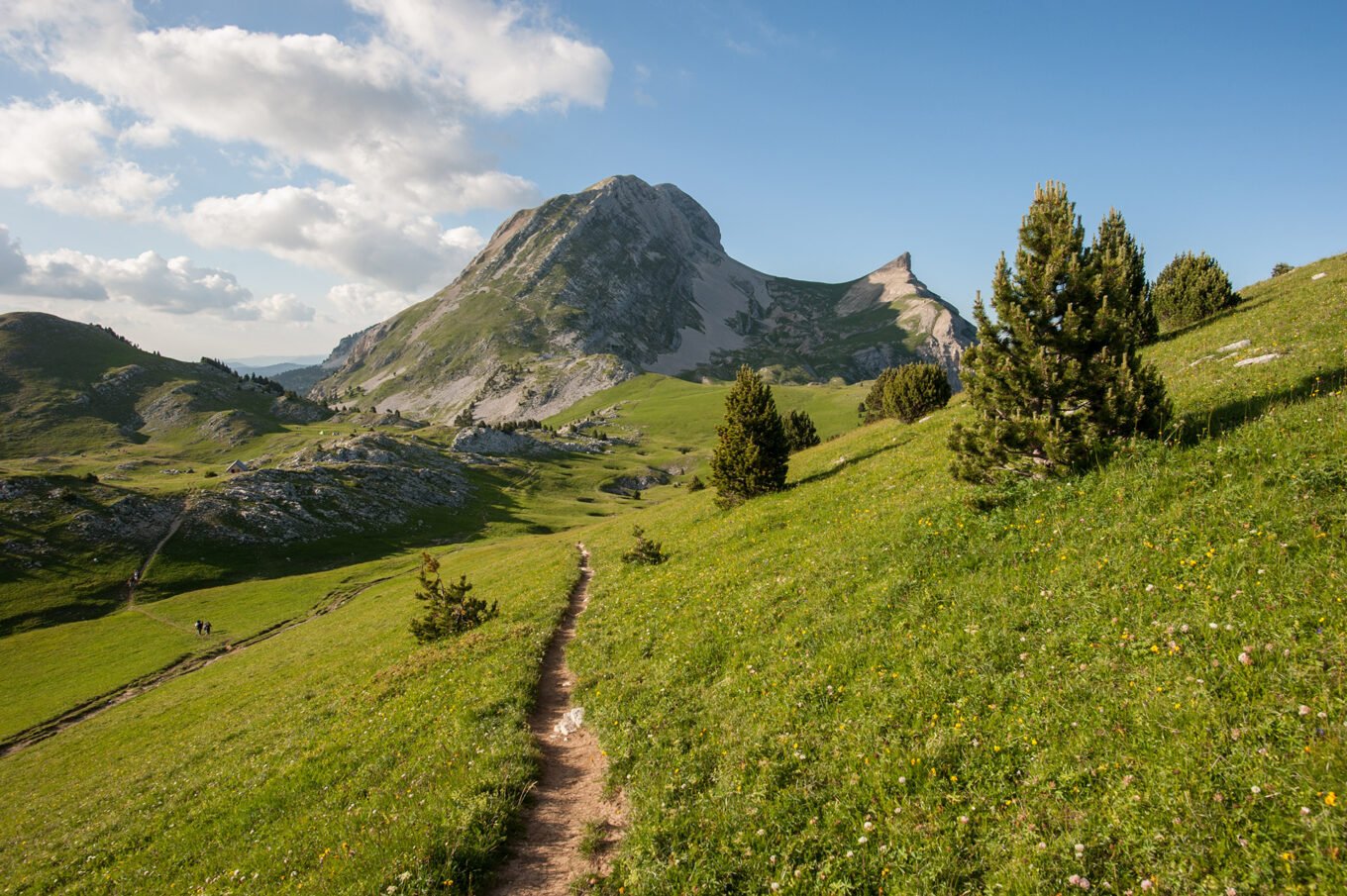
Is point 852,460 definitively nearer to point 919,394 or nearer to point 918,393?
point 919,394

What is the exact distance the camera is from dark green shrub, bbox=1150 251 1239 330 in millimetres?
32969

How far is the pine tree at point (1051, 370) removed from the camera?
13.7 metres

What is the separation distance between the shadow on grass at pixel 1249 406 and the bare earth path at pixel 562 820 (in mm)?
15530

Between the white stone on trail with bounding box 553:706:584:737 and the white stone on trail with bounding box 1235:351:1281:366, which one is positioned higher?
the white stone on trail with bounding box 1235:351:1281:366

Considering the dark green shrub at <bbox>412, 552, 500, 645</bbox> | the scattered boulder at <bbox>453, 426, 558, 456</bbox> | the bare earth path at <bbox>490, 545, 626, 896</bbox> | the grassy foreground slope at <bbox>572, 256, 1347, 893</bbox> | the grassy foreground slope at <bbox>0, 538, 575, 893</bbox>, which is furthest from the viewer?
the scattered boulder at <bbox>453, 426, 558, 456</bbox>

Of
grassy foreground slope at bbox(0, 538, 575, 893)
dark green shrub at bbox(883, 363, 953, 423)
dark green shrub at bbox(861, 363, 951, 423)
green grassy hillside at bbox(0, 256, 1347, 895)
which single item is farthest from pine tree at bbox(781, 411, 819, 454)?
green grassy hillside at bbox(0, 256, 1347, 895)

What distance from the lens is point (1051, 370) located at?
14500mm

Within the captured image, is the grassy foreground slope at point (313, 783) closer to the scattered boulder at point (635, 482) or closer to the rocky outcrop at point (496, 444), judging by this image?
the scattered boulder at point (635, 482)

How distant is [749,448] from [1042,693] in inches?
866

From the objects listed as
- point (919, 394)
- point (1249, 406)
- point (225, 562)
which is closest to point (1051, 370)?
point (1249, 406)

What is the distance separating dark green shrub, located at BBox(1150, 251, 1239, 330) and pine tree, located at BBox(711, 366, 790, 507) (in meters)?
27.3

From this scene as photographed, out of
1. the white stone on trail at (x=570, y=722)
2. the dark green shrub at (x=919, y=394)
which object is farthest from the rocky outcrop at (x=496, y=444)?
the white stone on trail at (x=570, y=722)

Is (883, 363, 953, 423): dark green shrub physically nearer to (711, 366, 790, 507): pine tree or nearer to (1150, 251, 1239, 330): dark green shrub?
(1150, 251, 1239, 330): dark green shrub

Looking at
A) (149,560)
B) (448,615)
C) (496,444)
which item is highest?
(496,444)
